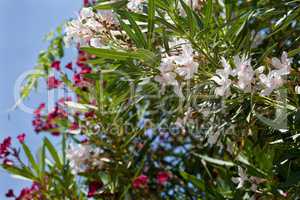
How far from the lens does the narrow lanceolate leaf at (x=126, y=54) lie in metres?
1.28

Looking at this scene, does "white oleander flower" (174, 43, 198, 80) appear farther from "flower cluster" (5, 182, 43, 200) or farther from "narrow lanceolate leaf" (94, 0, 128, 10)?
"flower cluster" (5, 182, 43, 200)

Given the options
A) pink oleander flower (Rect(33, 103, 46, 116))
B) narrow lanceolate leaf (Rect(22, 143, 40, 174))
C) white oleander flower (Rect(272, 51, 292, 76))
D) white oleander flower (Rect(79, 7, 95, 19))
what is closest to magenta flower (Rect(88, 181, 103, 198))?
narrow lanceolate leaf (Rect(22, 143, 40, 174))

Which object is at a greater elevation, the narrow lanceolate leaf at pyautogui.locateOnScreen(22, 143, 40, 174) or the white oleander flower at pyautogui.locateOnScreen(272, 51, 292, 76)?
the white oleander flower at pyautogui.locateOnScreen(272, 51, 292, 76)

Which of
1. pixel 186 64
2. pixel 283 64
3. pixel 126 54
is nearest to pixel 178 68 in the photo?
pixel 186 64

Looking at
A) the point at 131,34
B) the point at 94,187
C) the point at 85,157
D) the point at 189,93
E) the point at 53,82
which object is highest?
the point at 131,34

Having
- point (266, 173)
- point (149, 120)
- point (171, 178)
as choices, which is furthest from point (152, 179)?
point (266, 173)

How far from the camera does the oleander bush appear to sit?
1.27m

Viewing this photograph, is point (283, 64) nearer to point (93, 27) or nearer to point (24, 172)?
point (93, 27)

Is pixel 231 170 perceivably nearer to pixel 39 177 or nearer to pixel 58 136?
pixel 39 177

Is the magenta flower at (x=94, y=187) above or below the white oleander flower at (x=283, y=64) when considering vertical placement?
below

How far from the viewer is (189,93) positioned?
4.34ft

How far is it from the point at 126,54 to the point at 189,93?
183mm

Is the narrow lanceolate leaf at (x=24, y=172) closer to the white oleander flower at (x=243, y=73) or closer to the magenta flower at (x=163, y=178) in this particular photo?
the magenta flower at (x=163, y=178)

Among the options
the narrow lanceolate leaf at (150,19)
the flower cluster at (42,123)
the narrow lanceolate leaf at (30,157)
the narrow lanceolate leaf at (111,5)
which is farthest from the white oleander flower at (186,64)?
the flower cluster at (42,123)
